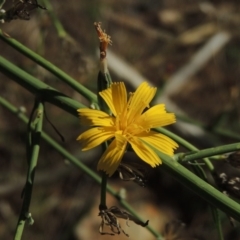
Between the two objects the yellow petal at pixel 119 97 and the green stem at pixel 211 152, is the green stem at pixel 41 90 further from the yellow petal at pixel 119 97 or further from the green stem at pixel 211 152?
the green stem at pixel 211 152

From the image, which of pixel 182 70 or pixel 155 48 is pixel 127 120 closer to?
pixel 182 70

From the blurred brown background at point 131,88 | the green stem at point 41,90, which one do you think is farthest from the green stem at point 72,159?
the blurred brown background at point 131,88

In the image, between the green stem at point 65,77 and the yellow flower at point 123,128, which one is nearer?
the yellow flower at point 123,128

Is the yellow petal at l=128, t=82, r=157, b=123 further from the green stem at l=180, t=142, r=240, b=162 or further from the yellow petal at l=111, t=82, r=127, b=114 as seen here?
the green stem at l=180, t=142, r=240, b=162

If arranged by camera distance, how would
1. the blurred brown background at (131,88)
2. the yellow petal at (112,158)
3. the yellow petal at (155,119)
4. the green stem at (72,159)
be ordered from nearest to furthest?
1. the yellow petal at (112,158)
2. the yellow petal at (155,119)
3. the green stem at (72,159)
4. the blurred brown background at (131,88)

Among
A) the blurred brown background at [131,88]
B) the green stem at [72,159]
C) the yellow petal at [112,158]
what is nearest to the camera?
the yellow petal at [112,158]

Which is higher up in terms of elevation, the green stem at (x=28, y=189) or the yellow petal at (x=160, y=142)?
the yellow petal at (x=160, y=142)

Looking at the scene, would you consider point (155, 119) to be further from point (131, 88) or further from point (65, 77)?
point (131, 88)

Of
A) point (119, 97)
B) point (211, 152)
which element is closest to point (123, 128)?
point (119, 97)
